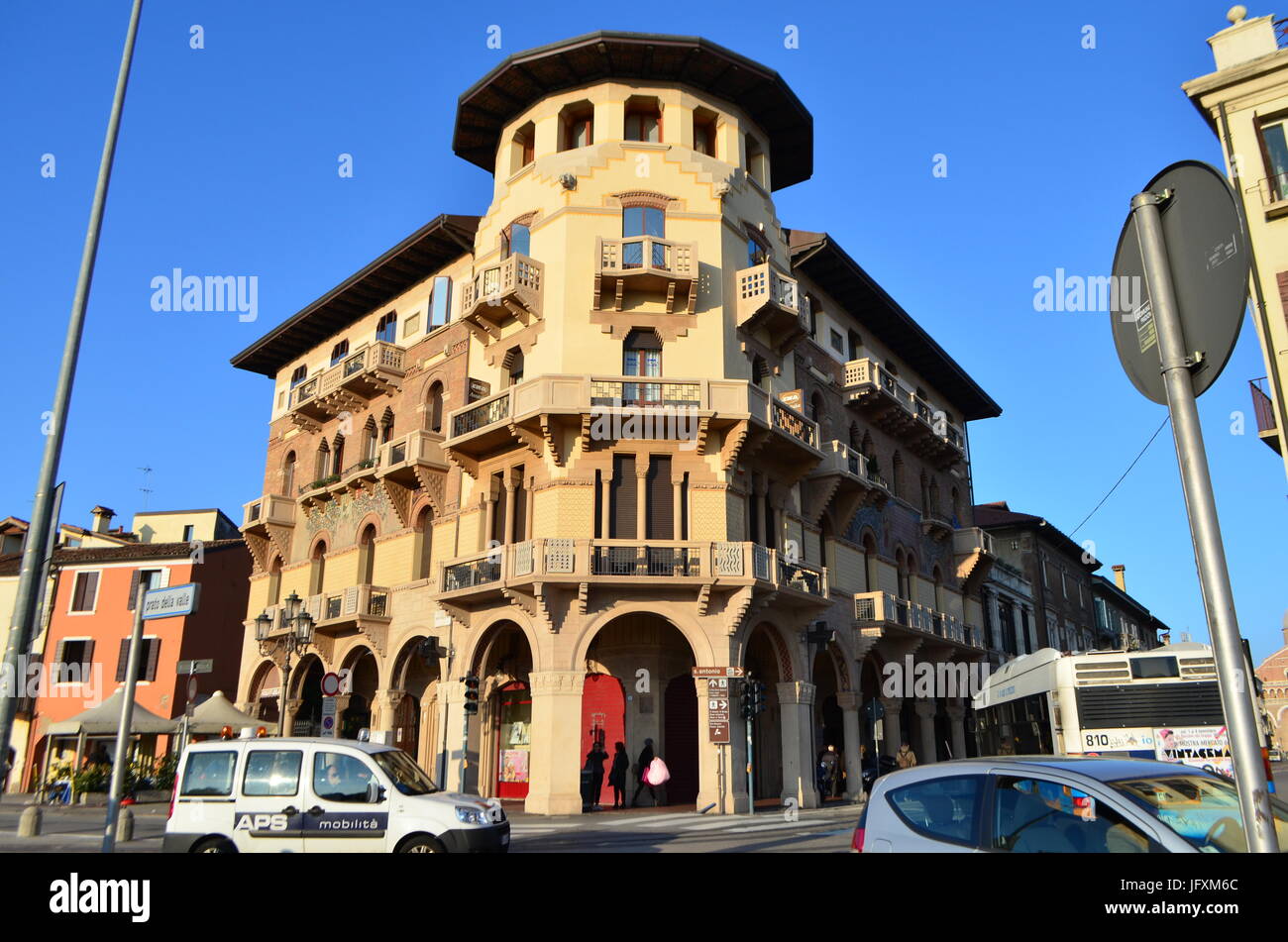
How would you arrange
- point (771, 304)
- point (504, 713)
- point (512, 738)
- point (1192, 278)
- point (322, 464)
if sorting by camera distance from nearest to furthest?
point (1192, 278)
point (771, 304)
point (512, 738)
point (504, 713)
point (322, 464)

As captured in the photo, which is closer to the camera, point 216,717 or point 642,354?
point 642,354

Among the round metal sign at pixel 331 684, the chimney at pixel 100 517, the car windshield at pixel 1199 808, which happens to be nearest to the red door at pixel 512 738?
the round metal sign at pixel 331 684

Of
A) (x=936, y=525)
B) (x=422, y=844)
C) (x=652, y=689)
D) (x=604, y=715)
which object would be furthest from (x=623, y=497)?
(x=936, y=525)

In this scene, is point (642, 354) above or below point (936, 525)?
above

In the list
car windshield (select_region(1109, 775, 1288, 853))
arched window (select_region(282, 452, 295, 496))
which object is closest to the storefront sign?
car windshield (select_region(1109, 775, 1288, 853))

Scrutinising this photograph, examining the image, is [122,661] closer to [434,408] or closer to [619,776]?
[434,408]

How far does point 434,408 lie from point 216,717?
10.8m

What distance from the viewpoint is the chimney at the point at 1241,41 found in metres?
19.7

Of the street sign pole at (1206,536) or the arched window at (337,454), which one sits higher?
the arched window at (337,454)

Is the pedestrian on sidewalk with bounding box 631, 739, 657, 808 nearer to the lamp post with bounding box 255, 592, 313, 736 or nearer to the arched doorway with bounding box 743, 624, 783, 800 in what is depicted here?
the arched doorway with bounding box 743, 624, 783, 800

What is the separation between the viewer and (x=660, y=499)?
891 inches

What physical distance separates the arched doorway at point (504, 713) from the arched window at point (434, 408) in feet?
23.6

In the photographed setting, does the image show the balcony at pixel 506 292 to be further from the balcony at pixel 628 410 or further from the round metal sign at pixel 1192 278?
the round metal sign at pixel 1192 278

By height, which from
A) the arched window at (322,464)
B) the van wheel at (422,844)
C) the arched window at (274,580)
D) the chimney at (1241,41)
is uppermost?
the chimney at (1241,41)
